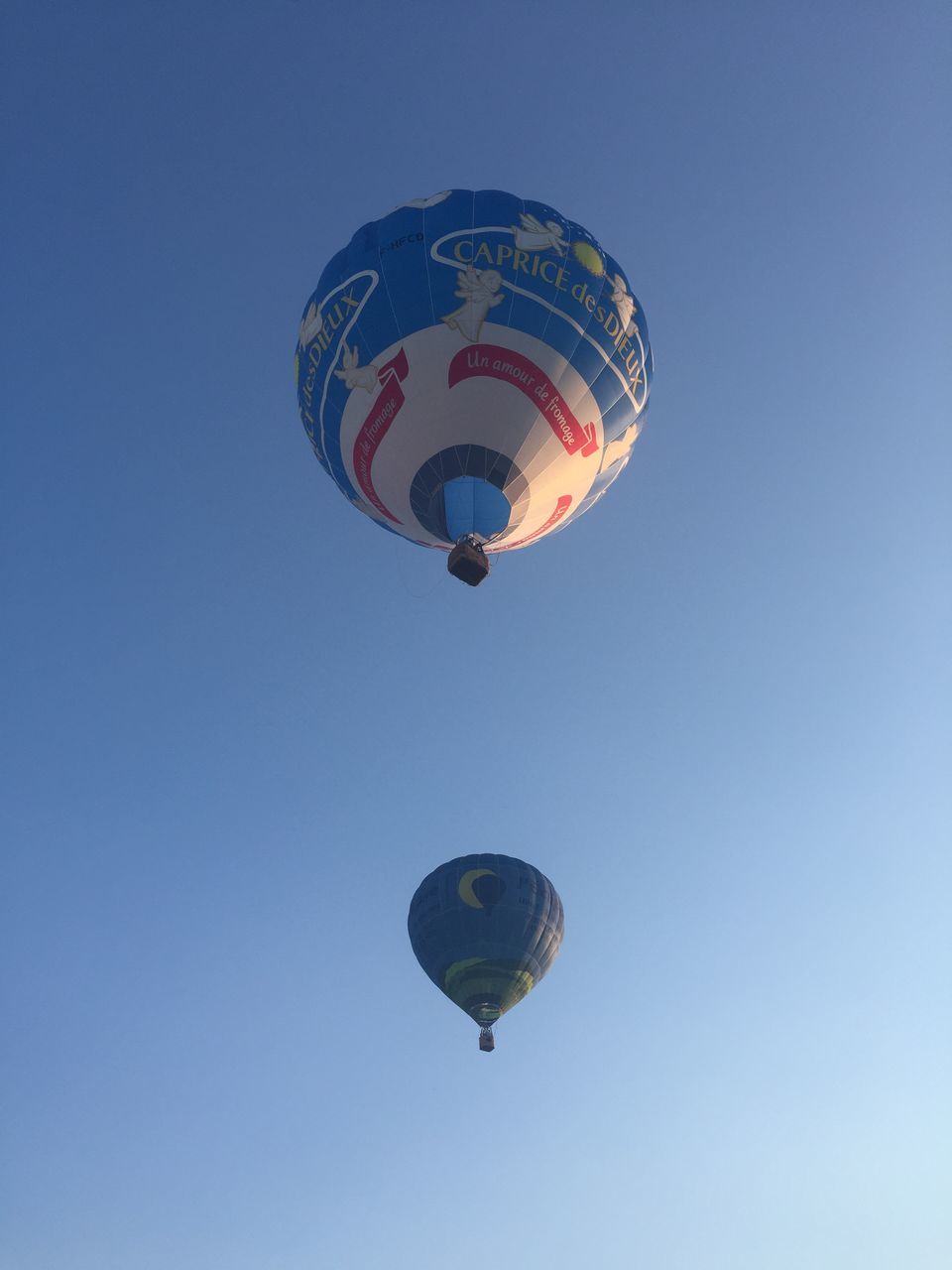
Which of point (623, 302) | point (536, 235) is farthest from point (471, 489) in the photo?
point (536, 235)

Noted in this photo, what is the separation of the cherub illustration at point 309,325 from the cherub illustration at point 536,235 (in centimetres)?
374

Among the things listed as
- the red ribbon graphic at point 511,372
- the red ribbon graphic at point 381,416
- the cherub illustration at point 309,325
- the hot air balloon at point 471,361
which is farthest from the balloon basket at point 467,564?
the cherub illustration at point 309,325

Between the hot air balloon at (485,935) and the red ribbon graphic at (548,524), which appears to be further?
the hot air balloon at (485,935)

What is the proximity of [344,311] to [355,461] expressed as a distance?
2589mm

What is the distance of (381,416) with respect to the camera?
16797mm

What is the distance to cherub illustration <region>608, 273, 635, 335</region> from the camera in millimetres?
17188

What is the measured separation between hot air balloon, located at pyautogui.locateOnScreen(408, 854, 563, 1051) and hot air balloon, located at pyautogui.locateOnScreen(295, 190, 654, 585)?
34.7 ft

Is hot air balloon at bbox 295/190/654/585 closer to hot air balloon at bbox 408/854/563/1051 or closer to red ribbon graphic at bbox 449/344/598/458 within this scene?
red ribbon graphic at bbox 449/344/598/458

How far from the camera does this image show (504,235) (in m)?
16.5

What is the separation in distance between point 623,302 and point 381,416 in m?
4.83

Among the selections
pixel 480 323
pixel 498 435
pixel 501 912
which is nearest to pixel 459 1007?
pixel 501 912

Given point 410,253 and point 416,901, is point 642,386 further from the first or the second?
A: point 416,901

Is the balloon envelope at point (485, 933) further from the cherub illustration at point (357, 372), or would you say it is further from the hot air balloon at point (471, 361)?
the cherub illustration at point (357, 372)

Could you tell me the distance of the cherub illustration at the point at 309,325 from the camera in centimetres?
1723
